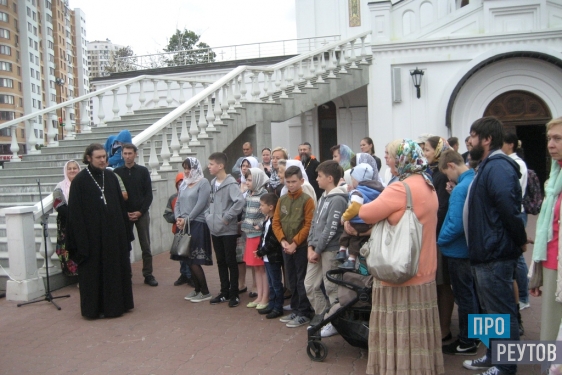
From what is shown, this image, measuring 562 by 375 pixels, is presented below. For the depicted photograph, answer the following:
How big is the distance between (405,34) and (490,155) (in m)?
10.6

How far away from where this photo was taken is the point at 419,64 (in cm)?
1376

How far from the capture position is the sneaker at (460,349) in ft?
15.8

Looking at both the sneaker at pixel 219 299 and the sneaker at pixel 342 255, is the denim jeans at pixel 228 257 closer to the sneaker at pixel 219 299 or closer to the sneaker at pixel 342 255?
the sneaker at pixel 219 299

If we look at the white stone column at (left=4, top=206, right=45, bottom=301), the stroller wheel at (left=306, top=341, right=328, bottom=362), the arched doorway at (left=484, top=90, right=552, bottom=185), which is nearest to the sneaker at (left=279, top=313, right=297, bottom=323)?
the stroller wheel at (left=306, top=341, right=328, bottom=362)

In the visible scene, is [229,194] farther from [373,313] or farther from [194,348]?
[373,313]

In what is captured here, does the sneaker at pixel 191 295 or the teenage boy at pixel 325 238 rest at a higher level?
the teenage boy at pixel 325 238

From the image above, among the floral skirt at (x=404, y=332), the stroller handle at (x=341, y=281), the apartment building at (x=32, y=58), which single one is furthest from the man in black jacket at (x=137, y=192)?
the apartment building at (x=32, y=58)

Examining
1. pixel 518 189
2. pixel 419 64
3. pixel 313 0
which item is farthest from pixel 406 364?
pixel 313 0

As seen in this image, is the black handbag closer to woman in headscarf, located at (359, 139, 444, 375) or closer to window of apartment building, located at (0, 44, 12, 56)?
woman in headscarf, located at (359, 139, 444, 375)

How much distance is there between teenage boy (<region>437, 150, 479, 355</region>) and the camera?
4660mm

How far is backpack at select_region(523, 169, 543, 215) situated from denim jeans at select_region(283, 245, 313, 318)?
2434 millimetres

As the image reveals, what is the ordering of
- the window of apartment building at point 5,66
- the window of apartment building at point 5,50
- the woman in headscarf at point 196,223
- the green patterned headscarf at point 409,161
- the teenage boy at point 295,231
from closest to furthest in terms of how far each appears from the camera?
the green patterned headscarf at point 409,161
the teenage boy at point 295,231
the woman in headscarf at point 196,223
the window of apartment building at point 5,50
the window of apartment building at point 5,66

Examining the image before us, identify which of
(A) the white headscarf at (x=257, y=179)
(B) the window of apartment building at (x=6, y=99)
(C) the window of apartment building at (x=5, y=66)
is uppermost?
(C) the window of apartment building at (x=5, y=66)

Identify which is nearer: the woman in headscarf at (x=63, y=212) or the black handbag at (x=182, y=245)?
the black handbag at (x=182, y=245)
